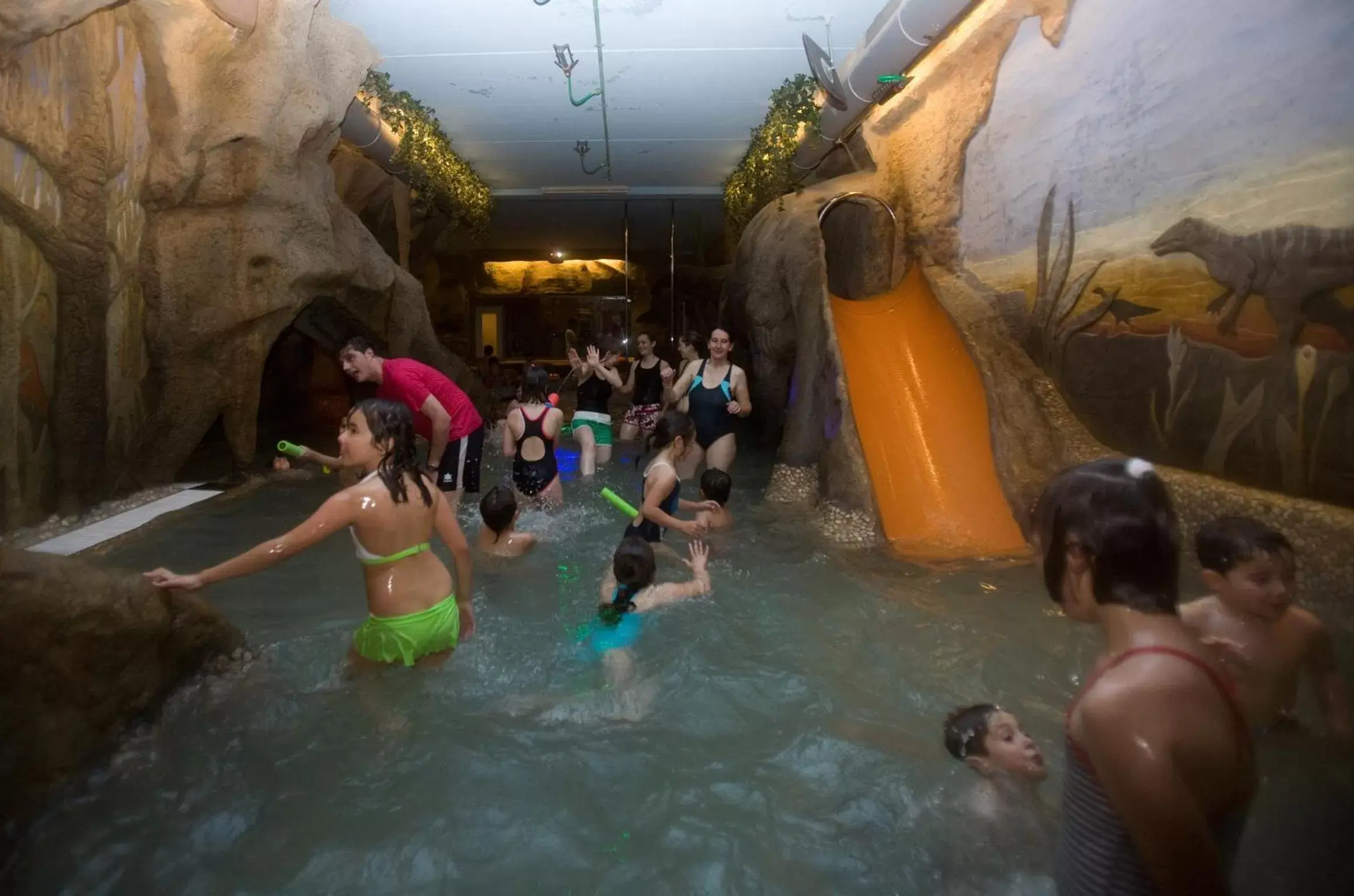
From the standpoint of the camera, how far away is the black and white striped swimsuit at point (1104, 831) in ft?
4.06

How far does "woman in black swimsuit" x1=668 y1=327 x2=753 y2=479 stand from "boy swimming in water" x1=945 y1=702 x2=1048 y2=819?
415 centimetres

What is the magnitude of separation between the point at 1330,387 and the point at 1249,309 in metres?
0.63

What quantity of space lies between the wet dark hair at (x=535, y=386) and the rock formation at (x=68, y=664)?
303cm

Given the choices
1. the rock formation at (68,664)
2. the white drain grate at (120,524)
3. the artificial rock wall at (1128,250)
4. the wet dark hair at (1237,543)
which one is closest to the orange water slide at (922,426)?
the artificial rock wall at (1128,250)

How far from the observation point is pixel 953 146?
707cm

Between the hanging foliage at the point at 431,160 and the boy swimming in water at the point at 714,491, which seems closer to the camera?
the boy swimming in water at the point at 714,491

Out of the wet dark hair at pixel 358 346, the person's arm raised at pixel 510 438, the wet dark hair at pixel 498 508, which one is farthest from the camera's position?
the person's arm raised at pixel 510 438

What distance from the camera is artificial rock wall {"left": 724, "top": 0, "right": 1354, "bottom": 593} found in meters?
3.65

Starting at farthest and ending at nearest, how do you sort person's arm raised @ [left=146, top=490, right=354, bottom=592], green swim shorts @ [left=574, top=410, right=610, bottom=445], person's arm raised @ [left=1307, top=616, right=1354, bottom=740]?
1. green swim shorts @ [left=574, top=410, right=610, bottom=445]
2. person's arm raised @ [left=146, top=490, right=354, bottom=592]
3. person's arm raised @ [left=1307, top=616, right=1354, bottom=740]

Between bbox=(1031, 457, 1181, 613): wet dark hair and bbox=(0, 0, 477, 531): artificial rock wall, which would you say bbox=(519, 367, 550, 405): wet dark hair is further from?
bbox=(1031, 457, 1181, 613): wet dark hair

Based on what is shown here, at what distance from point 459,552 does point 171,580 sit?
1.00 metres

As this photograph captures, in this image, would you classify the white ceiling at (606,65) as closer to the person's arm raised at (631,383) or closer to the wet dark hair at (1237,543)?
the person's arm raised at (631,383)

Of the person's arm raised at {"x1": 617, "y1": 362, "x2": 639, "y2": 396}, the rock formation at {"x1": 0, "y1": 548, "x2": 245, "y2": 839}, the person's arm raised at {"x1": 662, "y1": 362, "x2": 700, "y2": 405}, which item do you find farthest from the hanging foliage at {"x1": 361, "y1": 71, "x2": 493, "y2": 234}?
the rock formation at {"x1": 0, "y1": 548, "x2": 245, "y2": 839}

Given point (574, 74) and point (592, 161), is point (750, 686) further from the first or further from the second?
point (592, 161)
